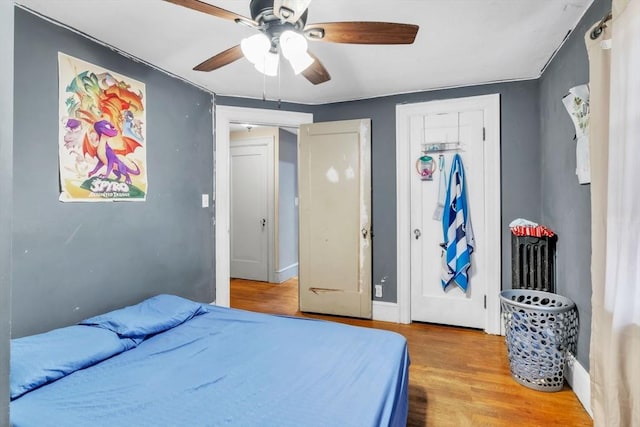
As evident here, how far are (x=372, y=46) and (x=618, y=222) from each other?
1.73m

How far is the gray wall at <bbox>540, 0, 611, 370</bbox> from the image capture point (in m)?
1.88

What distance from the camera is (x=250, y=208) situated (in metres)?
5.14

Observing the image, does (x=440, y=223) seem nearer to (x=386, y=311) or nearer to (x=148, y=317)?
(x=386, y=311)

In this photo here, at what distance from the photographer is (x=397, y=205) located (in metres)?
3.27

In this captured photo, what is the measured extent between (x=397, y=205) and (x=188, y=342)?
7.41 ft

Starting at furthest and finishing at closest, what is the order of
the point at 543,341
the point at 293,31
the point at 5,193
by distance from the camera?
the point at 543,341 < the point at 293,31 < the point at 5,193

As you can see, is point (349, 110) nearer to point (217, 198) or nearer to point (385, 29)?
point (217, 198)

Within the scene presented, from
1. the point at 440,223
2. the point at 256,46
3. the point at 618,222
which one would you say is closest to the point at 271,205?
the point at 440,223

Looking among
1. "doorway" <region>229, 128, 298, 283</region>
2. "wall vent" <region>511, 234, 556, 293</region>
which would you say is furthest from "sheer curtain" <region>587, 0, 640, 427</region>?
"doorway" <region>229, 128, 298, 283</region>

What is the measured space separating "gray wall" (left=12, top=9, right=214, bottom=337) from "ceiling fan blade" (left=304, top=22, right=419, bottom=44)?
159 cm

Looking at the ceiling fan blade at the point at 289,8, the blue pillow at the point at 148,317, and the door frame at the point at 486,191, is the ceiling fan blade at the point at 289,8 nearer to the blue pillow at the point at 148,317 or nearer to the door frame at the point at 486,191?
the blue pillow at the point at 148,317

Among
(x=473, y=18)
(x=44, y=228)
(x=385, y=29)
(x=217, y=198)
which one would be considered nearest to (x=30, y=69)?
(x=44, y=228)

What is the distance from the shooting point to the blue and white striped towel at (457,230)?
2.99 m

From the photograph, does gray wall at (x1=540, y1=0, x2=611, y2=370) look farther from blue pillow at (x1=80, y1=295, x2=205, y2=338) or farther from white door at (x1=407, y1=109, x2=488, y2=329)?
blue pillow at (x1=80, y1=295, x2=205, y2=338)
